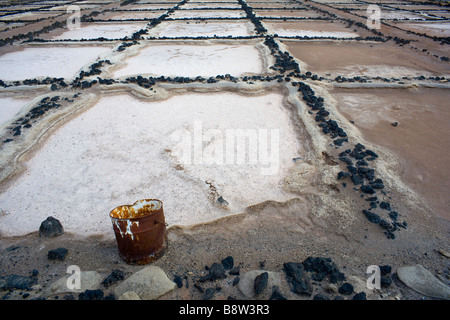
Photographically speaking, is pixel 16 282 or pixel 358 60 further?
pixel 358 60

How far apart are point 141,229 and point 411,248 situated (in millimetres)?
3237

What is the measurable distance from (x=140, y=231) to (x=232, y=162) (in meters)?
2.63

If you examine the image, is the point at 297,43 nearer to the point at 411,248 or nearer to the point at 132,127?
the point at 132,127

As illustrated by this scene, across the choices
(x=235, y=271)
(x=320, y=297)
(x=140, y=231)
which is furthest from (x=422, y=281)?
(x=140, y=231)

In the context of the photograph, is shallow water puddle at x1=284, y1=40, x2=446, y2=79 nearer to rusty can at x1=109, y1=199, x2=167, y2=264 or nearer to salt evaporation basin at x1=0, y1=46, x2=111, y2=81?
rusty can at x1=109, y1=199, x2=167, y2=264

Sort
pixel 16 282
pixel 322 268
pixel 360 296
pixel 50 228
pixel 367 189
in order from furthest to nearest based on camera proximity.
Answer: pixel 367 189 < pixel 50 228 < pixel 322 268 < pixel 16 282 < pixel 360 296

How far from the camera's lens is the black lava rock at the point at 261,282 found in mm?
2820

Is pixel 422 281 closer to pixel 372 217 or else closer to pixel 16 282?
pixel 372 217

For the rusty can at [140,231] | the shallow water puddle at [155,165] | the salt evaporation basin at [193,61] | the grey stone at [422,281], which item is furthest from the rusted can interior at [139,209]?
the salt evaporation basin at [193,61]

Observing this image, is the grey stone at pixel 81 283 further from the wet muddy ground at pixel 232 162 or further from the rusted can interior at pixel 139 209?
the rusted can interior at pixel 139 209

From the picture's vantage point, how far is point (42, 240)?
3689mm

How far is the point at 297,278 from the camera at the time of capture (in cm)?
298

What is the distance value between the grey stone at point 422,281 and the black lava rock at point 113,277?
296 centimetres
